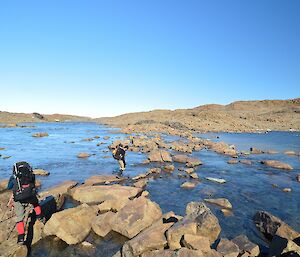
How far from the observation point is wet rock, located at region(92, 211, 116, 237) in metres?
9.98

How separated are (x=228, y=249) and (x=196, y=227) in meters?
1.39

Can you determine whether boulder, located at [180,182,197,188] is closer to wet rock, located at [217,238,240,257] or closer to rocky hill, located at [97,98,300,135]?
wet rock, located at [217,238,240,257]

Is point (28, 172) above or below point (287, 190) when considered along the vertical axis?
above

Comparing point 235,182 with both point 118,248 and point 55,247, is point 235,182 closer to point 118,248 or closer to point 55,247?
point 118,248

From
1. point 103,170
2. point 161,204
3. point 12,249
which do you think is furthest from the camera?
point 103,170

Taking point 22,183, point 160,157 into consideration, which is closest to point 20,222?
point 22,183

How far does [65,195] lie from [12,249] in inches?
230

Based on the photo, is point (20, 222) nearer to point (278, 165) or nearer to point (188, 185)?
point (188, 185)

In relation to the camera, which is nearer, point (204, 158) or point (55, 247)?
point (55, 247)

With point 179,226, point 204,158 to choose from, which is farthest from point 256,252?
point 204,158

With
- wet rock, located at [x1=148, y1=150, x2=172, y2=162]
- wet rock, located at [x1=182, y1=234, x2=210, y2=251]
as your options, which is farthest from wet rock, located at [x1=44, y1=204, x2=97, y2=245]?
wet rock, located at [x1=148, y1=150, x2=172, y2=162]

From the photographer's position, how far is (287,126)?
3319 inches

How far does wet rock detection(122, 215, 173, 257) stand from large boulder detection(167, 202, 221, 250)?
323 mm

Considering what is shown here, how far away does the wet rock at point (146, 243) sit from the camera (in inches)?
323
